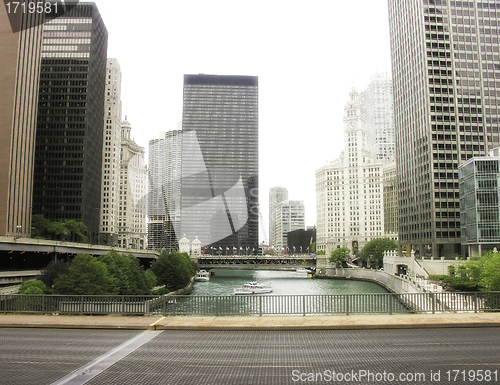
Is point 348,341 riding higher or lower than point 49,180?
lower

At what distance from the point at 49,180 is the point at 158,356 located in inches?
6153

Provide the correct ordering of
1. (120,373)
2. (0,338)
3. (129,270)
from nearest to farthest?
(120,373)
(0,338)
(129,270)

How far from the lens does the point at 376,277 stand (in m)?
134

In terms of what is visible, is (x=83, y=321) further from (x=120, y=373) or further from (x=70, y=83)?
(x=70, y=83)

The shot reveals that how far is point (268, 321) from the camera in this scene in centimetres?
2275

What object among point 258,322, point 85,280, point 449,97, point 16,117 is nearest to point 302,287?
point 449,97

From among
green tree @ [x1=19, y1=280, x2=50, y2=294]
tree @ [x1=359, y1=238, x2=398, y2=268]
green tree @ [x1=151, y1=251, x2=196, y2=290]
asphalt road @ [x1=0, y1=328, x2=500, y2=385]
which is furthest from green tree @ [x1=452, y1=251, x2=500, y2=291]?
tree @ [x1=359, y1=238, x2=398, y2=268]

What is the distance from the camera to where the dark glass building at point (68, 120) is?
157 metres

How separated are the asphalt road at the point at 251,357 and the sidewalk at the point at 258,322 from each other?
611 mm

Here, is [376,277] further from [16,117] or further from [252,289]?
[16,117]

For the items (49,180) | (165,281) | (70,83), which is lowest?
(165,281)

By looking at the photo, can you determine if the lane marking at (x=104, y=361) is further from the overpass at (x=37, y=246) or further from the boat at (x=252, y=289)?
the boat at (x=252, y=289)

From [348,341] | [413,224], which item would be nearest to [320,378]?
[348,341]

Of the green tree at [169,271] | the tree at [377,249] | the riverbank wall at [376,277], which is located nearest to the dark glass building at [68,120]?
the green tree at [169,271]
